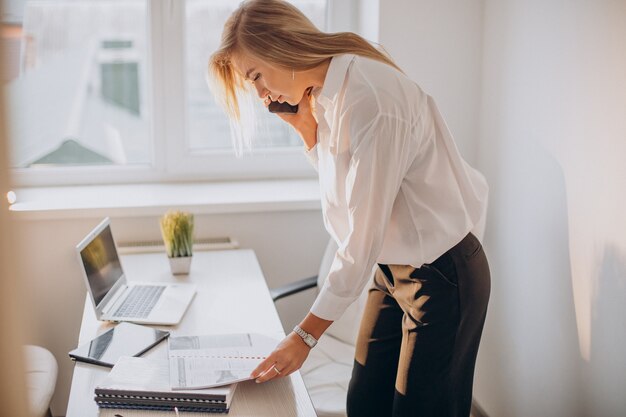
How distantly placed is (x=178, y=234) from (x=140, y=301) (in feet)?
1.12

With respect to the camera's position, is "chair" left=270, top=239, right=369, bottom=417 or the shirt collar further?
"chair" left=270, top=239, right=369, bottom=417

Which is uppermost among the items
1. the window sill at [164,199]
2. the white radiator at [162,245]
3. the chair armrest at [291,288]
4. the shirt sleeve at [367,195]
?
the shirt sleeve at [367,195]

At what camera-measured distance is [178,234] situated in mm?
2318

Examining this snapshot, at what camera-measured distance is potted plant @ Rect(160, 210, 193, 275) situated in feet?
7.59

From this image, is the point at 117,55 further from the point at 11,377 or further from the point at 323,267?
the point at 11,377

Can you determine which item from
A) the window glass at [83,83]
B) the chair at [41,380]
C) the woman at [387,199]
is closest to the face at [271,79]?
the woman at [387,199]

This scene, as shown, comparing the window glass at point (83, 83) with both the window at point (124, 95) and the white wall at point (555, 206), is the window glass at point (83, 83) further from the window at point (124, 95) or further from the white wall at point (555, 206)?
the white wall at point (555, 206)

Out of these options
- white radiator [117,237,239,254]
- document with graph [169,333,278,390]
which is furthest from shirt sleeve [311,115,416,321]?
white radiator [117,237,239,254]

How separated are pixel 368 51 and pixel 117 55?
162 cm

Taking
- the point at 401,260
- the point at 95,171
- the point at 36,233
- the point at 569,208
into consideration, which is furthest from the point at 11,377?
the point at 95,171

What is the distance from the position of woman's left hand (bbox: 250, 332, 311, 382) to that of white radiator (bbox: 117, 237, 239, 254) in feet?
3.84

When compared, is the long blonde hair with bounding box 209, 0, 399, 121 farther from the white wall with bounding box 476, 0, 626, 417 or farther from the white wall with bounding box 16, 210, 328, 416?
the white wall with bounding box 16, 210, 328, 416

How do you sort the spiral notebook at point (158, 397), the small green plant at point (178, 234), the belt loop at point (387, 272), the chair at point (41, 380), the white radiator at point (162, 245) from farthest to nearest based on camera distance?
1. the white radiator at point (162, 245)
2. the small green plant at point (178, 234)
3. the chair at point (41, 380)
4. the belt loop at point (387, 272)
5. the spiral notebook at point (158, 397)

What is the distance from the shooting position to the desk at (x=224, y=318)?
144 cm
